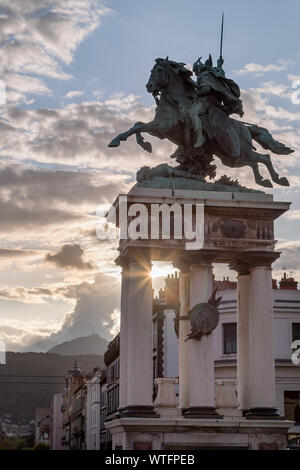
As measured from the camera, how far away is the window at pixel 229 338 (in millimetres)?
64688

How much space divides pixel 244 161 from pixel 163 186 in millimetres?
3241

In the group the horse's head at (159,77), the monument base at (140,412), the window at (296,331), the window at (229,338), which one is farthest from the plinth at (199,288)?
the window at (296,331)

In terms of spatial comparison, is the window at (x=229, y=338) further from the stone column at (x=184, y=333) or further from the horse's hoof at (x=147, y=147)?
the horse's hoof at (x=147, y=147)

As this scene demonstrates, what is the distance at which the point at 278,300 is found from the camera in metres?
64.9

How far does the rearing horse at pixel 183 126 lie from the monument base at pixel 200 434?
25.7 ft

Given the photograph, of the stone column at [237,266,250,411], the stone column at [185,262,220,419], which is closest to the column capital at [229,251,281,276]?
the stone column at [237,266,250,411]

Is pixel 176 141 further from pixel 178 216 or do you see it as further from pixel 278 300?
pixel 278 300

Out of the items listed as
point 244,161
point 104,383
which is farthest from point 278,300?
point 104,383

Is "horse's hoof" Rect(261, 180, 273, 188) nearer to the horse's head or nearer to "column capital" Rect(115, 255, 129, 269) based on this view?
the horse's head

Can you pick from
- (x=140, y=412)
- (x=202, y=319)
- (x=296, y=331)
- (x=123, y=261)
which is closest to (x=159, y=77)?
(x=123, y=261)

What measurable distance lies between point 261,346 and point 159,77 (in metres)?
8.85

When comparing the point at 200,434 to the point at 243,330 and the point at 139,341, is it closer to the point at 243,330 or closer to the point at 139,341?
the point at 139,341

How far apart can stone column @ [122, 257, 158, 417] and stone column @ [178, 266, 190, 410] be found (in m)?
1.76

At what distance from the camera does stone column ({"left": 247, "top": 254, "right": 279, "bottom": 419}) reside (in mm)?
30688
